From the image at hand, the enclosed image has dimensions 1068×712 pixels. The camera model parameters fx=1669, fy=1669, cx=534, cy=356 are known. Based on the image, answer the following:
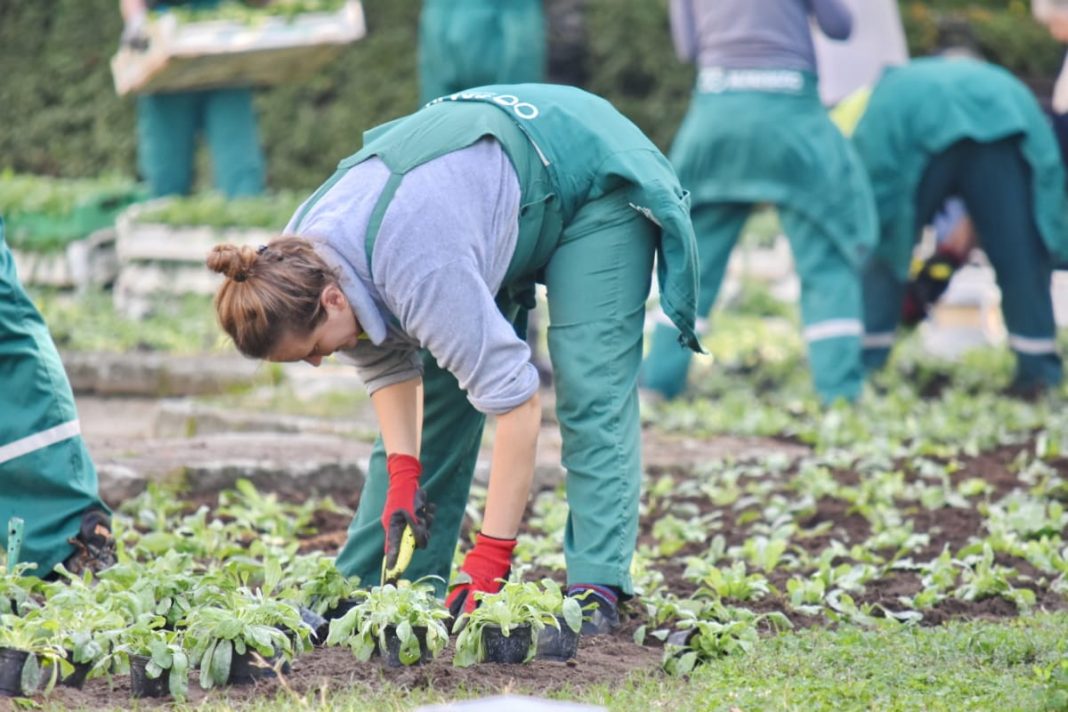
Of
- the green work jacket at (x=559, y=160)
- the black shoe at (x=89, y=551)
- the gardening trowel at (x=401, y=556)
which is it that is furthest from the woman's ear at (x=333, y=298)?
the black shoe at (x=89, y=551)

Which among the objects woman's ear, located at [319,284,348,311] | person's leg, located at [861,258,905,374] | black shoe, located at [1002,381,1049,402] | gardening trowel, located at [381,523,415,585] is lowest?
black shoe, located at [1002,381,1049,402]

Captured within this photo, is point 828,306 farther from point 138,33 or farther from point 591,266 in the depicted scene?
point 138,33

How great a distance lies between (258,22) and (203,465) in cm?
442

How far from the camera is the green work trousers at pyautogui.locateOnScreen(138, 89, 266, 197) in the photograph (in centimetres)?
998

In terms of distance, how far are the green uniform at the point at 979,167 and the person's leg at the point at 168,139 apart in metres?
4.23

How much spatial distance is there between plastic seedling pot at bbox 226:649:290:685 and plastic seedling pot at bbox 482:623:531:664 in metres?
0.45

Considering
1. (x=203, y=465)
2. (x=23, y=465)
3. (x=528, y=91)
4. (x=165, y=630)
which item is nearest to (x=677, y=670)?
(x=165, y=630)

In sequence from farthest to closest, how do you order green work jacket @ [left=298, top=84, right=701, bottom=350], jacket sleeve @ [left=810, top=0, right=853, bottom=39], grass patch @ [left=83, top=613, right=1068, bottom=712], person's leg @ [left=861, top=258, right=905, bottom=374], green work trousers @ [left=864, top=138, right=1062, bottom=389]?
person's leg @ [left=861, top=258, right=905, bottom=374], green work trousers @ [left=864, top=138, right=1062, bottom=389], jacket sleeve @ [left=810, top=0, right=853, bottom=39], green work jacket @ [left=298, top=84, right=701, bottom=350], grass patch @ [left=83, top=613, right=1068, bottom=712]

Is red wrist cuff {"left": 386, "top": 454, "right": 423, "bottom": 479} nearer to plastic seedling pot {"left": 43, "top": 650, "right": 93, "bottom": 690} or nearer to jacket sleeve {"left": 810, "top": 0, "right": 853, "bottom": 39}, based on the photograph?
plastic seedling pot {"left": 43, "top": 650, "right": 93, "bottom": 690}

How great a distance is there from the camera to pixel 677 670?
3654mm

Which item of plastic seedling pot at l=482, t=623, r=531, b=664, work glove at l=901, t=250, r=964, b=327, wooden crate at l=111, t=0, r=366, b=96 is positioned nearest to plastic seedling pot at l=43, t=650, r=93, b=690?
plastic seedling pot at l=482, t=623, r=531, b=664

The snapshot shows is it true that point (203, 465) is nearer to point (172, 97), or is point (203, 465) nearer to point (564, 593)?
point (564, 593)

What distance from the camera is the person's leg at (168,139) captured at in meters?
9.98

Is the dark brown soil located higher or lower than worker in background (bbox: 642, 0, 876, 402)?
lower
